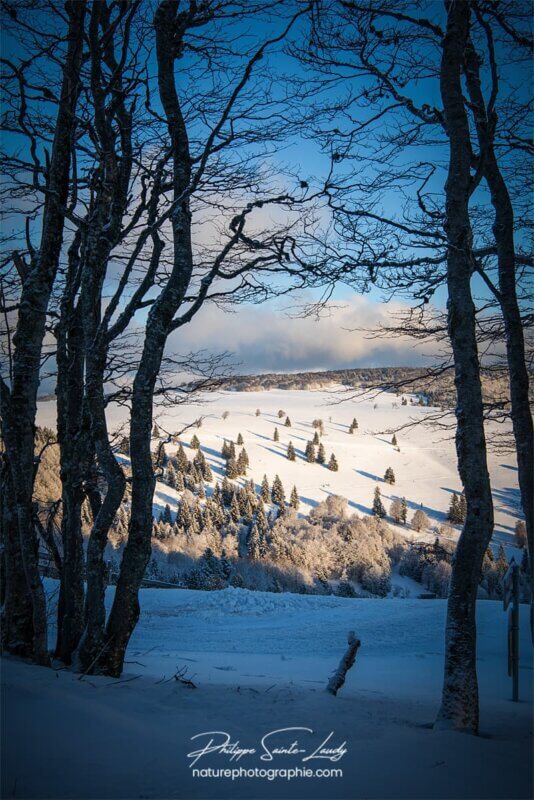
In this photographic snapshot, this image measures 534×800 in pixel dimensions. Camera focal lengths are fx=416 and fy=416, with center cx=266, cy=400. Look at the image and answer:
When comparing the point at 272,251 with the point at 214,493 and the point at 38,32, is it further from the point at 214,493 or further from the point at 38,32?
the point at 214,493

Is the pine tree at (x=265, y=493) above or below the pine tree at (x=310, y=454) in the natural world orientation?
below

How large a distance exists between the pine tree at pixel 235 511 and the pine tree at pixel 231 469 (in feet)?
35.4

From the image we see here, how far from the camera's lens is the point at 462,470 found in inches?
133

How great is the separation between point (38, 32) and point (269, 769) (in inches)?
238

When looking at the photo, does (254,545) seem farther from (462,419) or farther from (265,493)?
(462,419)

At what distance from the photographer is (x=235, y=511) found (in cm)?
5594

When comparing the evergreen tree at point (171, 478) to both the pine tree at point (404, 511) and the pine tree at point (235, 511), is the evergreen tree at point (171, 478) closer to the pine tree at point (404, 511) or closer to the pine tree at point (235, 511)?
the pine tree at point (235, 511)

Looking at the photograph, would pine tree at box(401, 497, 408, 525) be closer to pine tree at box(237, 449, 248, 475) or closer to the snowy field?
the snowy field

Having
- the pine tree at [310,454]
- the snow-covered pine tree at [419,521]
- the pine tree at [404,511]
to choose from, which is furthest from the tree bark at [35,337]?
the pine tree at [310,454]

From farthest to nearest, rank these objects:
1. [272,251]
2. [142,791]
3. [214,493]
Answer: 1. [214,493]
2. [272,251]
3. [142,791]

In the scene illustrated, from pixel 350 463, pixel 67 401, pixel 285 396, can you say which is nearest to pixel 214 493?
pixel 350 463
